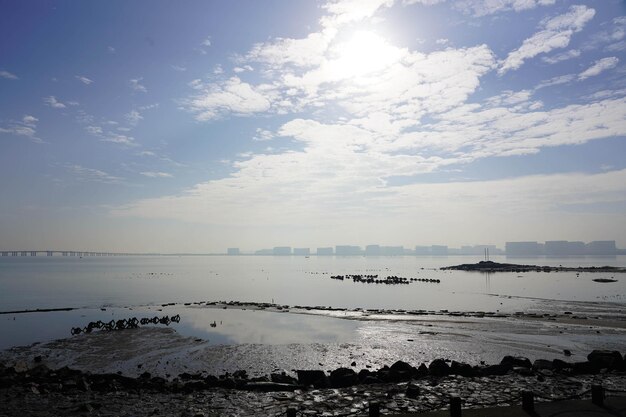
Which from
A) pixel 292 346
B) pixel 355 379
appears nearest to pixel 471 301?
pixel 292 346

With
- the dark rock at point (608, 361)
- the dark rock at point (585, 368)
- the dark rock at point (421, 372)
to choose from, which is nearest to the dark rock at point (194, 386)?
the dark rock at point (421, 372)

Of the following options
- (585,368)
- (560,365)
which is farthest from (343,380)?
(585,368)

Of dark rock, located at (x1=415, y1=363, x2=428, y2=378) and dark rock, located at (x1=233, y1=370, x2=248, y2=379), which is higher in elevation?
dark rock, located at (x1=415, y1=363, x2=428, y2=378)

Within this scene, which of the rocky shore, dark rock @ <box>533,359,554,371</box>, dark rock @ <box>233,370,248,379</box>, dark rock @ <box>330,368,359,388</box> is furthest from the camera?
dark rock @ <box>233,370,248,379</box>

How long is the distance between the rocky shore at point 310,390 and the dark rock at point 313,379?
42 mm

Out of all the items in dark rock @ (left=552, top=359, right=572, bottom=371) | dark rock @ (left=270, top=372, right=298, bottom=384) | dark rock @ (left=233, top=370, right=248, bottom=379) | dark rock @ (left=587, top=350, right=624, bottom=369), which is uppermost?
dark rock @ (left=587, top=350, right=624, bottom=369)

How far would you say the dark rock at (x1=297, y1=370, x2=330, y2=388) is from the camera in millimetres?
18386

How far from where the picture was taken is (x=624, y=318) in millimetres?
42281

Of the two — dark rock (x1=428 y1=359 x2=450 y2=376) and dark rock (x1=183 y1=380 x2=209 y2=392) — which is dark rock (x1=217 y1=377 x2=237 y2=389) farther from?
dark rock (x1=428 y1=359 x2=450 y2=376)

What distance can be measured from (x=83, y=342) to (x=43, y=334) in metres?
7.36

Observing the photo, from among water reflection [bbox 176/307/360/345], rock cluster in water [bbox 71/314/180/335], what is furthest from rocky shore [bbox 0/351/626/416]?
rock cluster in water [bbox 71/314/180/335]

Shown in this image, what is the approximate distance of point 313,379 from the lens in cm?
1875

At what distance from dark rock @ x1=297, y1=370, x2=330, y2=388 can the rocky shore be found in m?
0.04

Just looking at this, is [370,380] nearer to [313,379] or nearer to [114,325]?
[313,379]
